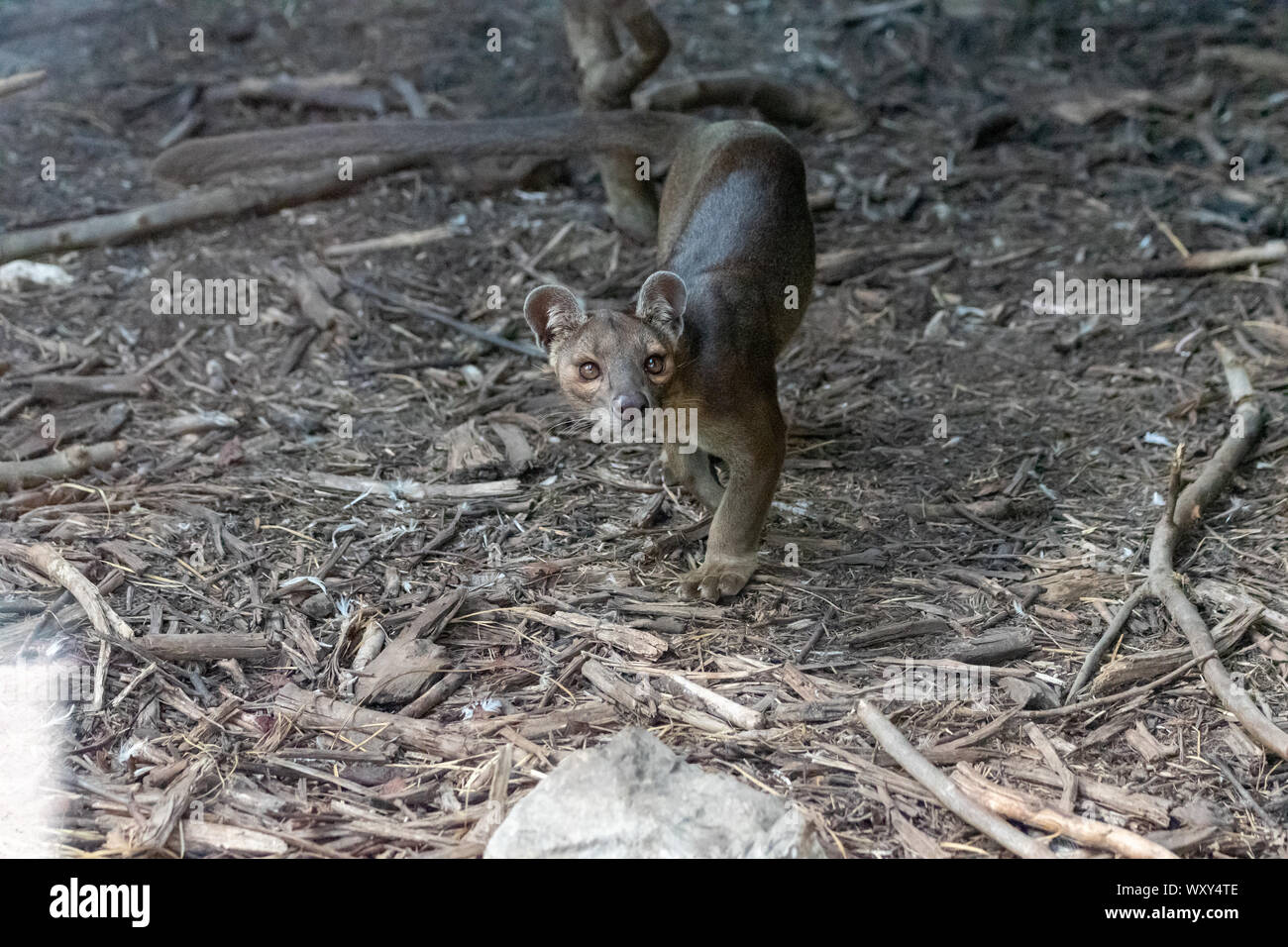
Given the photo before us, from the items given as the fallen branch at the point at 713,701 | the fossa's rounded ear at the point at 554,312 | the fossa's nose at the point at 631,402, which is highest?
the fossa's rounded ear at the point at 554,312

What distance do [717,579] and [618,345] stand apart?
105 centimetres

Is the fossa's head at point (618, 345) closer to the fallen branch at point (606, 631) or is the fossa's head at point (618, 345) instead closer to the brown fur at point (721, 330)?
the brown fur at point (721, 330)

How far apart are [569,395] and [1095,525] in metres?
2.36

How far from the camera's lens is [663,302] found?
476cm

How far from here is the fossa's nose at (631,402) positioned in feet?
15.0

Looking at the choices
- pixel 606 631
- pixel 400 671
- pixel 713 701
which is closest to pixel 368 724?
pixel 400 671

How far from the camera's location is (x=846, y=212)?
27.5 ft

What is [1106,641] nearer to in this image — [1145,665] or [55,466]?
[1145,665]

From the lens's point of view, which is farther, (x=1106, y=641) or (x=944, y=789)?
(x=1106, y=641)

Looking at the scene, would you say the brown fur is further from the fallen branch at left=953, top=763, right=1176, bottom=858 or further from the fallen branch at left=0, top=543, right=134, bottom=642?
the fallen branch at left=0, top=543, right=134, bottom=642

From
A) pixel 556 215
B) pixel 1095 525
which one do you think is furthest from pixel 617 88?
pixel 1095 525

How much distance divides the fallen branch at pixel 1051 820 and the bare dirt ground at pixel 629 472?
0.14 meters

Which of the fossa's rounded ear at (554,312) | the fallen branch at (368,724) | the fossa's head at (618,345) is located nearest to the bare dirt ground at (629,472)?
the fallen branch at (368,724)

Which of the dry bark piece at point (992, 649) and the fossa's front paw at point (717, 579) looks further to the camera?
the fossa's front paw at point (717, 579)
